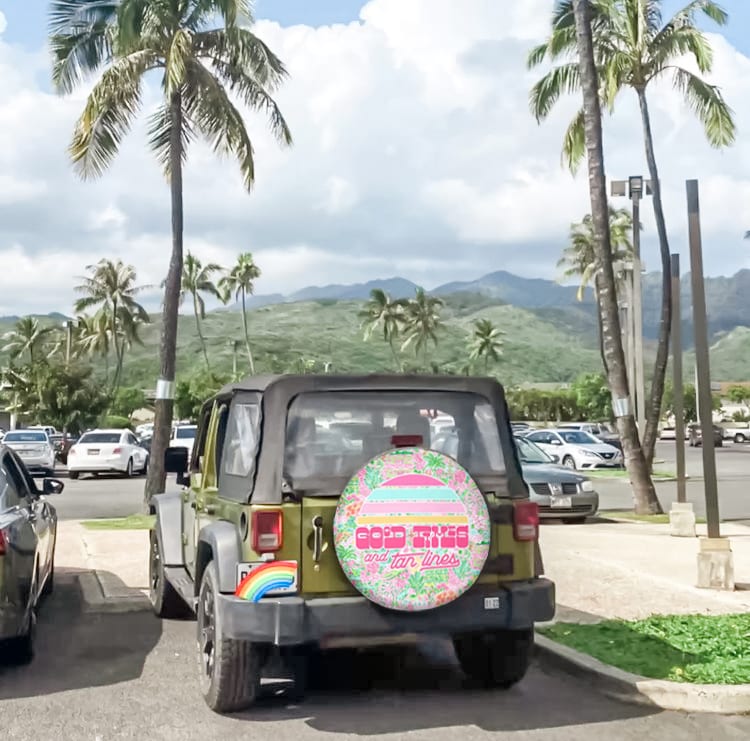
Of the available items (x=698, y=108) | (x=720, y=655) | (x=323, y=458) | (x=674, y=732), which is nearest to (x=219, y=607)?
(x=323, y=458)

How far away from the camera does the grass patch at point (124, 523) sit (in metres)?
16.8

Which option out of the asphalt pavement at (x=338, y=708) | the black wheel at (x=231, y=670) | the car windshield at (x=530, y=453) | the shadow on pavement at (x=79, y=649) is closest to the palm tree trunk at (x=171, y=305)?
the car windshield at (x=530, y=453)

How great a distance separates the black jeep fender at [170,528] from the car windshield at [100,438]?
2388 centimetres

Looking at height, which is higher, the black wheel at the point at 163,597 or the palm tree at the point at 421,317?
the palm tree at the point at 421,317

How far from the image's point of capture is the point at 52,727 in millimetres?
5910

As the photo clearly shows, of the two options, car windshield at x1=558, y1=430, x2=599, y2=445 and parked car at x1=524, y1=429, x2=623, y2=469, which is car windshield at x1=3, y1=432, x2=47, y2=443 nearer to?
parked car at x1=524, y1=429, x2=623, y2=469

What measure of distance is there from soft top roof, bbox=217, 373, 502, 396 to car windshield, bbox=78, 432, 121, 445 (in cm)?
2677

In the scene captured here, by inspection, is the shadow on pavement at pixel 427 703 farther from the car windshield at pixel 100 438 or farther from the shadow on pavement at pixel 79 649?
the car windshield at pixel 100 438

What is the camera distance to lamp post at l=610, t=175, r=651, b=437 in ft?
81.9

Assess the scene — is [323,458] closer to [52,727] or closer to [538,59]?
[52,727]

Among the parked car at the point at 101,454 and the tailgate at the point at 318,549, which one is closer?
the tailgate at the point at 318,549

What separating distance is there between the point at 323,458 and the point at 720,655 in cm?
323

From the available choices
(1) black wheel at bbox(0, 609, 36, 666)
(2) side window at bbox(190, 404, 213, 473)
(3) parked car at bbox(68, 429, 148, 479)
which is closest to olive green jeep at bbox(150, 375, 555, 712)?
(2) side window at bbox(190, 404, 213, 473)

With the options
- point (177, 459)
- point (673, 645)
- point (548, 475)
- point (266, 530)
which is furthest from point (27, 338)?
point (266, 530)
